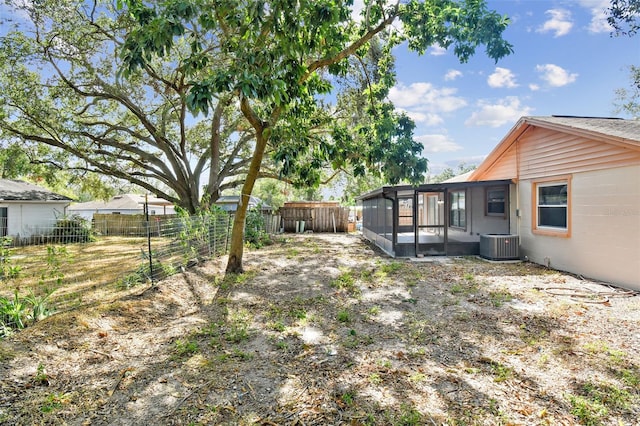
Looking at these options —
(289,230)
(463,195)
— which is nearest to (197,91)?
(463,195)

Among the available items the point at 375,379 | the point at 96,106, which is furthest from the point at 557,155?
the point at 96,106

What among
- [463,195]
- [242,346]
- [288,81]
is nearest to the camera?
[242,346]

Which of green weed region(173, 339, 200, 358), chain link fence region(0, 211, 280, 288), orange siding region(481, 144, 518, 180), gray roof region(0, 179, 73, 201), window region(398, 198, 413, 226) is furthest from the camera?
window region(398, 198, 413, 226)

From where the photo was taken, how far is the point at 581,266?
22.6 ft

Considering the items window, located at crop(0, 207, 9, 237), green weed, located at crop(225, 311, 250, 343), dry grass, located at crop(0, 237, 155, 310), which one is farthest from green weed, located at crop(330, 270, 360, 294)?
window, located at crop(0, 207, 9, 237)

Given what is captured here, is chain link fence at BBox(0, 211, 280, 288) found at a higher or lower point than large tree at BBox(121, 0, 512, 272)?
lower

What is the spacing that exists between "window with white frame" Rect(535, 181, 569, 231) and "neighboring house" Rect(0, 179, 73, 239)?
1717 centimetres

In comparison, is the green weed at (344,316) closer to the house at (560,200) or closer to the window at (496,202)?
the house at (560,200)

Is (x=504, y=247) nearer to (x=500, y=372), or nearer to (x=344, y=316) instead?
(x=344, y=316)

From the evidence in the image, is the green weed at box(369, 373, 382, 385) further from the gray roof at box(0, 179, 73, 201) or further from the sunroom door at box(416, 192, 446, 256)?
the gray roof at box(0, 179, 73, 201)

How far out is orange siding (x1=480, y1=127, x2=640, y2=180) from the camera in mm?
6066

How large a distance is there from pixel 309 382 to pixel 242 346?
113cm

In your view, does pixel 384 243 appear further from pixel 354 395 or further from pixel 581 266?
pixel 354 395

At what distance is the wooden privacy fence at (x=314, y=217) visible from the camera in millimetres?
19078
